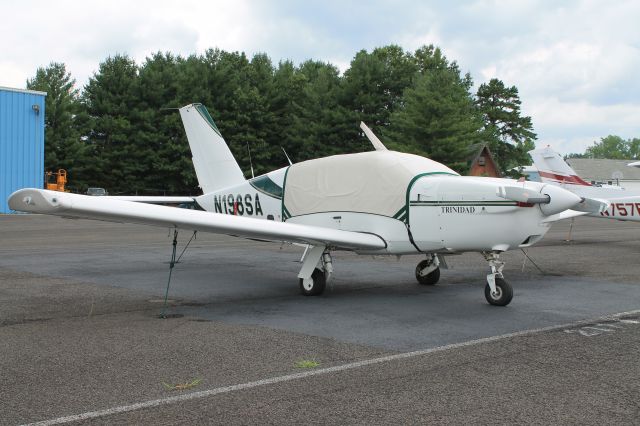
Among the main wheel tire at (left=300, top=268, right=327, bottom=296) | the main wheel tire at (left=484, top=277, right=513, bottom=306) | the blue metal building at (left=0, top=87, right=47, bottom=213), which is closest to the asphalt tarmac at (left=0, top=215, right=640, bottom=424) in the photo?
the main wheel tire at (left=484, top=277, right=513, bottom=306)

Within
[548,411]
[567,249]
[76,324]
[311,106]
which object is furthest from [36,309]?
[311,106]

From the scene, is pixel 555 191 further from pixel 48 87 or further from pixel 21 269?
pixel 48 87

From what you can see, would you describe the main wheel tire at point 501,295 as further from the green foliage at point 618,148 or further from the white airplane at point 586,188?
the green foliage at point 618,148

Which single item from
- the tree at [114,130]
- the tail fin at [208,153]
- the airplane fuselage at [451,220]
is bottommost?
the airplane fuselage at [451,220]

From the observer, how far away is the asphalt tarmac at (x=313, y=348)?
4.20 metres

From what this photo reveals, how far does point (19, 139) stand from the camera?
3625 cm

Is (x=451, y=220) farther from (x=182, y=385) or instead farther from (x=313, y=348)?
(x=182, y=385)

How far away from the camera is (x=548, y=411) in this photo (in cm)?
416

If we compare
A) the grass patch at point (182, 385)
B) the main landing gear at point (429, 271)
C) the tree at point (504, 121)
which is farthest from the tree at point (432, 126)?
the grass patch at point (182, 385)

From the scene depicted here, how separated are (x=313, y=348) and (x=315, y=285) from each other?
3292 millimetres

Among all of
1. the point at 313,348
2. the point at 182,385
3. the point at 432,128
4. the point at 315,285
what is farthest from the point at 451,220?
the point at 432,128

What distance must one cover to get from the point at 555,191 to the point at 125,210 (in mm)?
5257

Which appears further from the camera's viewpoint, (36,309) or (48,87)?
(48,87)

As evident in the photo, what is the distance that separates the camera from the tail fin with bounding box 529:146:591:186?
71.1 feet
